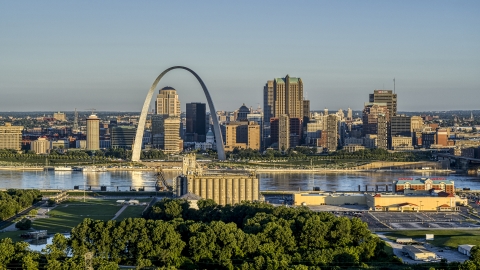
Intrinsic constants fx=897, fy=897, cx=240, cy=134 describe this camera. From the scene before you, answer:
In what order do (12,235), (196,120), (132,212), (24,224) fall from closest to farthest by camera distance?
(12,235) < (24,224) < (132,212) < (196,120)

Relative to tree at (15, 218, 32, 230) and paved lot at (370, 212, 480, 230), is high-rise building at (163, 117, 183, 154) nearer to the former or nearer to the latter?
paved lot at (370, 212, 480, 230)

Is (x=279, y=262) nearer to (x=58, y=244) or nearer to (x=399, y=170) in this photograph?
(x=58, y=244)

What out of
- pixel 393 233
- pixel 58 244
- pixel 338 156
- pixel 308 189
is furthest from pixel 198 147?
pixel 58 244

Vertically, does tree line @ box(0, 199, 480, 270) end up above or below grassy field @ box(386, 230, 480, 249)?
above

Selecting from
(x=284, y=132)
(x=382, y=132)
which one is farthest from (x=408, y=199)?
(x=382, y=132)

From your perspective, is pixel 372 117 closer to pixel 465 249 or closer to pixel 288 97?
pixel 288 97

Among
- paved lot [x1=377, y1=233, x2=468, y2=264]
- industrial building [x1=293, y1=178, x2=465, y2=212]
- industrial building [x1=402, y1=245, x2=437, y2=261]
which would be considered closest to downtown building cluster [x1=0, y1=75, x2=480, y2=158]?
industrial building [x1=293, y1=178, x2=465, y2=212]
